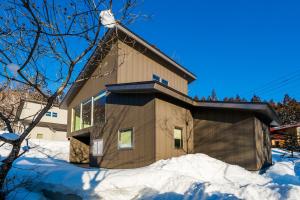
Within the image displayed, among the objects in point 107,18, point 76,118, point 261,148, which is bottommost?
point 261,148

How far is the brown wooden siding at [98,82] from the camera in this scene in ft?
44.3

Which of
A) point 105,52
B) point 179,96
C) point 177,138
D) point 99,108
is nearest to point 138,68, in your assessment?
point 105,52

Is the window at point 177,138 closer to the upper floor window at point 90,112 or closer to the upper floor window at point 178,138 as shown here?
the upper floor window at point 178,138

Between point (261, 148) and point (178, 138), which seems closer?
point (178, 138)

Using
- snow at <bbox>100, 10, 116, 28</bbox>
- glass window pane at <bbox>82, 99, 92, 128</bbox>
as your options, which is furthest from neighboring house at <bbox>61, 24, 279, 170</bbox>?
snow at <bbox>100, 10, 116, 28</bbox>

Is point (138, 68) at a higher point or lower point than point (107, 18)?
higher

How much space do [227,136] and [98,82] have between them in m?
7.38

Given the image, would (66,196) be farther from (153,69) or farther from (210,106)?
(153,69)

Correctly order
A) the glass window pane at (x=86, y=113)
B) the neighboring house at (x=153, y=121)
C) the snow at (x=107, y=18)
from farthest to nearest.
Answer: the glass window pane at (x=86, y=113) < the neighboring house at (x=153, y=121) < the snow at (x=107, y=18)

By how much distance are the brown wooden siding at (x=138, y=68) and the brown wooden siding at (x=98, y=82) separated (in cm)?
41

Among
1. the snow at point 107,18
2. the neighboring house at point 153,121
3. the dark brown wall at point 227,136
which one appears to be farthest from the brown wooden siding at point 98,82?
the snow at point 107,18

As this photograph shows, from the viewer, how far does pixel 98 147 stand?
14.2 metres

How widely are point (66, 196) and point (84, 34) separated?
5.26 meters

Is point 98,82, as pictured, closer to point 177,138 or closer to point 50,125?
point 177,138
